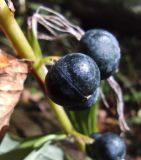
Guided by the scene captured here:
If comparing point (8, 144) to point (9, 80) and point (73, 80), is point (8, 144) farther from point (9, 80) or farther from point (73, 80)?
point (73, 80)

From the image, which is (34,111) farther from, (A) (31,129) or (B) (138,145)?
(B) (138,145)

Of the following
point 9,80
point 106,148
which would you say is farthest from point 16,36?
point 106,148

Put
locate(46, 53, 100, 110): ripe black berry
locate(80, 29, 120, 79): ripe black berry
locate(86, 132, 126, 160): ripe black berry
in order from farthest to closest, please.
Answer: locate(86, 132, 126, 160): ripe black berry → locate(80, 29, 120, 79): ripe black berry → locate(46, 53, 100, 110): ripe black berry

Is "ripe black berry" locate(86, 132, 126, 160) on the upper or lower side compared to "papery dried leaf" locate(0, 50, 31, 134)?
lower

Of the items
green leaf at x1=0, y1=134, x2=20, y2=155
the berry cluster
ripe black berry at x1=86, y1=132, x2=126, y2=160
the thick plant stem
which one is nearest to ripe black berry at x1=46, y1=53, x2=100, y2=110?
the berry cluster

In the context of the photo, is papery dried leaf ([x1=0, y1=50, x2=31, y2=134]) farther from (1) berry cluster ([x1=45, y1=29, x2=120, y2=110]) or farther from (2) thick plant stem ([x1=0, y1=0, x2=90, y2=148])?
(1) berry cluster ([x1=45, y1=29, x2=120, y2=110])

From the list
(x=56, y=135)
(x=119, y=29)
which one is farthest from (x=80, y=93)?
(x=119, y=29)

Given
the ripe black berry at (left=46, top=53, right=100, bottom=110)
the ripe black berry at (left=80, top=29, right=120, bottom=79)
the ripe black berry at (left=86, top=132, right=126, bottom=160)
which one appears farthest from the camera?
the ripe black berry at (left=86, top=132, right=126, bottom=160)
